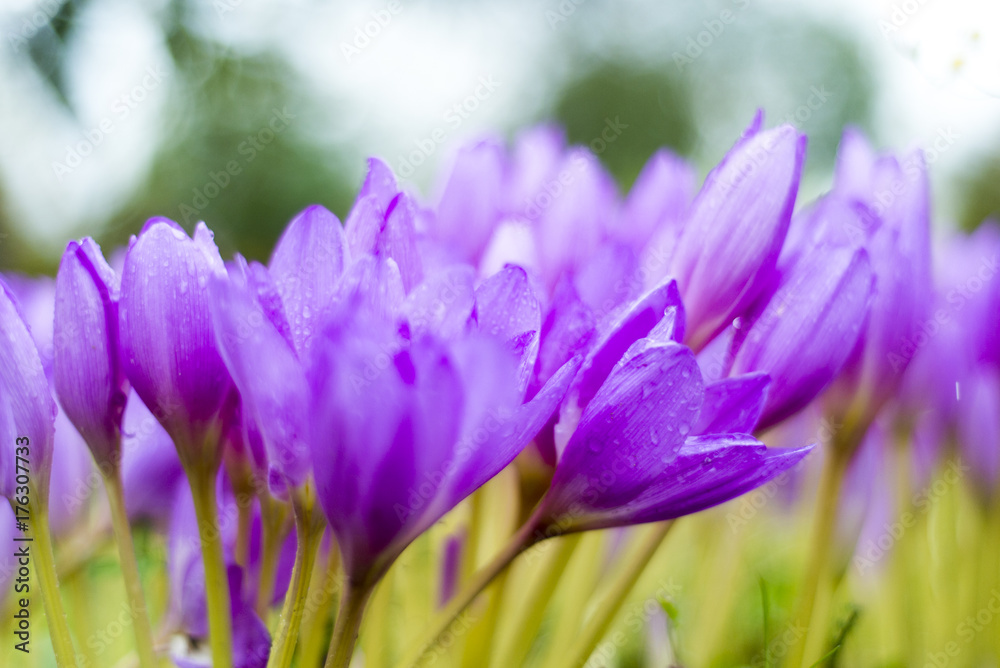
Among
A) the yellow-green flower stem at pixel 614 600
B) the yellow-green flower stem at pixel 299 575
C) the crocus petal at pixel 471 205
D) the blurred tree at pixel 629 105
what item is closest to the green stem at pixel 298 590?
the yellow-green flower stem at pixel 299 575

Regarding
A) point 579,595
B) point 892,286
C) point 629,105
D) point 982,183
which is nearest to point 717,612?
point 579,595

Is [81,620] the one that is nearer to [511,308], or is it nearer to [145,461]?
[145,461]

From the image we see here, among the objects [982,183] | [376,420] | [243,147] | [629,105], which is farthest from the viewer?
[629,105]

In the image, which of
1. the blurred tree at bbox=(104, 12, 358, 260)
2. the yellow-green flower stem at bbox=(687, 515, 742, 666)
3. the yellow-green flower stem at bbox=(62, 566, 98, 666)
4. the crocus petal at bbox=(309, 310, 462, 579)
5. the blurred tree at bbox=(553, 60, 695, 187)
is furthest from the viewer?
the blurred tree at bbox=(553, 60, 695, 187)

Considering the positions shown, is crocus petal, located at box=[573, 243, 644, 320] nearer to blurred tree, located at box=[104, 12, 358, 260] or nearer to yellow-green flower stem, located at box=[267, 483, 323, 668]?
yellow-green flower stem, located at box=[267, 483, 323, 668]

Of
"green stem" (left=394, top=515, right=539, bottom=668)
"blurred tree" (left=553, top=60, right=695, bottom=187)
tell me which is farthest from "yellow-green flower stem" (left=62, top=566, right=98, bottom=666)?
"blurred tree" (left=553, top=60, right=695, bottom=187)
